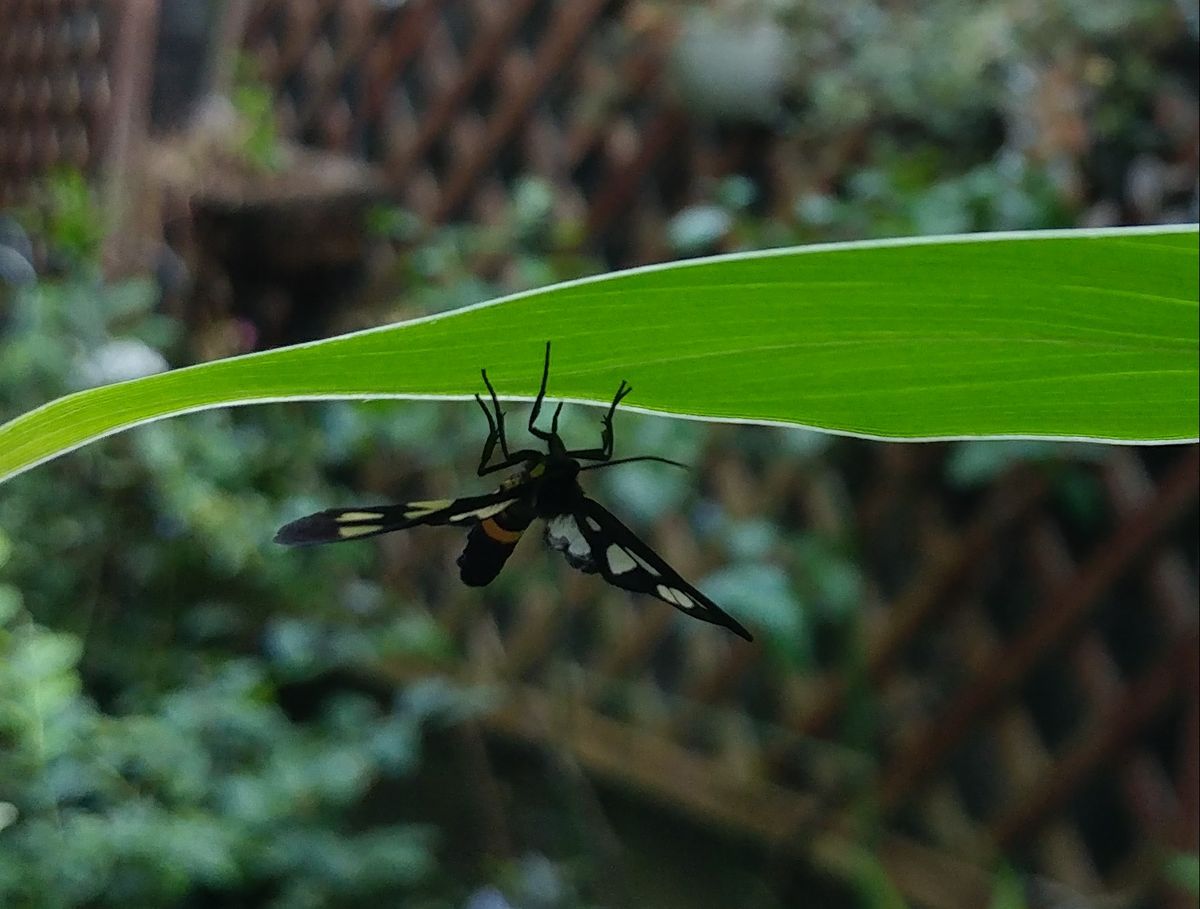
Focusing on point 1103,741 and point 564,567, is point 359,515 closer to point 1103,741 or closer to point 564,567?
point 564,567

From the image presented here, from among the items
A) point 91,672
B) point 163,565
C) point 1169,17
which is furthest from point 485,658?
point 1169,17

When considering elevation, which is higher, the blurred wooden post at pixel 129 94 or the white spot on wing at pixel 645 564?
the blurred wooden post at pixel 129 94

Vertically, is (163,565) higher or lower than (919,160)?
lower

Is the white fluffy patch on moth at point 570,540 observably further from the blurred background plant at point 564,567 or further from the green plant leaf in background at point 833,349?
the blurred background plant at point 564,567

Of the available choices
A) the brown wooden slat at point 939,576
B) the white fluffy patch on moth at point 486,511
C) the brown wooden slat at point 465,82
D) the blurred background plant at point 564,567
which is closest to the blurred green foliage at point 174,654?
the blurred background plant at point 564,567

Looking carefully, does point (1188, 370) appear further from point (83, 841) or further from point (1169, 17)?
point (1169, 17)

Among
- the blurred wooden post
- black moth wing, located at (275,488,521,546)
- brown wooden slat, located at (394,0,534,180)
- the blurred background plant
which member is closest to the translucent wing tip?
black moth wing, located at (275,488,521,546)

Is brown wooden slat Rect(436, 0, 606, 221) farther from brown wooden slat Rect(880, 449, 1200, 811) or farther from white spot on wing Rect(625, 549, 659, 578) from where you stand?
white spot on wing Rect(625, 549, 659, 578)
